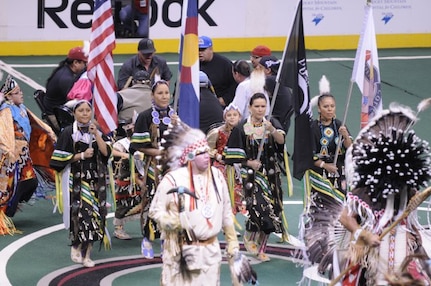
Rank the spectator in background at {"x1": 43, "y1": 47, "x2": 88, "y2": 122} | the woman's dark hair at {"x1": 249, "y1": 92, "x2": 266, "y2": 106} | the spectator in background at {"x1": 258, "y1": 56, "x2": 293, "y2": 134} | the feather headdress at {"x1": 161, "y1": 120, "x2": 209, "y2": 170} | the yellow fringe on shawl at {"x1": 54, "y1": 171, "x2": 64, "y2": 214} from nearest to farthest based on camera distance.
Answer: the feather headdress at {"x1": 161, "y1": 120, "x2": 209, "y2": 170}
the woman's dark hair at {"x1": 249, "y1": 92, "x2": 266, "y2": 106}
the yellow fringe on shawl at {"x1": 54, "y1": 171, "x2": 64, "y2": 214}
the spectator in background at {"x1": 258, "y1": 56, "x2": 293, "y2": 134}
the spectator in background at {"x1": 43, "y1": 47, "x2": 88, "y2": 122}

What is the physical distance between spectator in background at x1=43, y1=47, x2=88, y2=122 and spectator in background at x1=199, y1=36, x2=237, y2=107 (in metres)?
1.84

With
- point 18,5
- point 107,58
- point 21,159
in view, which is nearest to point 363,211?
point 107,58

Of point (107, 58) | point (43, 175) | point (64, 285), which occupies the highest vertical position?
point (107, 58)

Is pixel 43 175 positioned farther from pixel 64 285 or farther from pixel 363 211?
pixel 363 211

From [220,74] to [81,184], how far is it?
451 centimetres

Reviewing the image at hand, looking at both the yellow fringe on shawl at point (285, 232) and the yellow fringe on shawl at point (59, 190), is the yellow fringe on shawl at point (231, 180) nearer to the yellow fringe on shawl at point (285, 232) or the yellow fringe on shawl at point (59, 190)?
the yellow fringe on shawl at point (285, 232)

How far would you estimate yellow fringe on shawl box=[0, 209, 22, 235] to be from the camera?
1428cm

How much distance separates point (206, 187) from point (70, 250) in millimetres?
3775

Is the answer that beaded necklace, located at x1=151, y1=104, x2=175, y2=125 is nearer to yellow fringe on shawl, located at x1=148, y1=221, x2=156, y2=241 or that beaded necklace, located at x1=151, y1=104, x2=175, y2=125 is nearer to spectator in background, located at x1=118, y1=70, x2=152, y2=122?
yellow fringe on shawl, located at x1=148, y1=221, x2=156, y2=241

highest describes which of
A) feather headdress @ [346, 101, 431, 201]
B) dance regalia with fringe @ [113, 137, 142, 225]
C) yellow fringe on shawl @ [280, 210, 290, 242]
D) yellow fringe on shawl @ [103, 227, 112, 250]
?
feather headdress @ [346, 101, 431, 201]

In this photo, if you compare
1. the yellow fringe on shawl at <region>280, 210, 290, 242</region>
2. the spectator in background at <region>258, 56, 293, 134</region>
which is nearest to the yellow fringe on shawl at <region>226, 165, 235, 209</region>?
the yellow fringe on shawl at <region>280, 210, 290, 242</region>

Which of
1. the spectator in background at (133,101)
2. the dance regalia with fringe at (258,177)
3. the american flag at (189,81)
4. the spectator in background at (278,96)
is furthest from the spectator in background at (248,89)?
the american flag at (189,81)

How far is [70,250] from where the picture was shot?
45.1ft

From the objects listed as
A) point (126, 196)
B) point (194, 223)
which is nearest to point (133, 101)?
point (126, 196)
